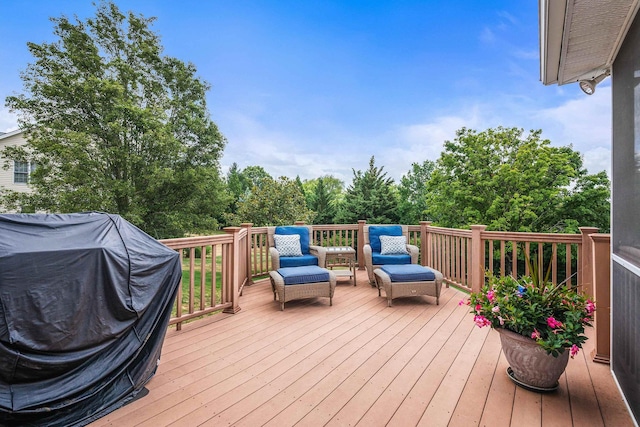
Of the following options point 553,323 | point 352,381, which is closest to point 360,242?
point 352,381

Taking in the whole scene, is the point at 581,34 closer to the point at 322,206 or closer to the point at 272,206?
the point at 272,206

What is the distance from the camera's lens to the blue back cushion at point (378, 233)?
17.1ft

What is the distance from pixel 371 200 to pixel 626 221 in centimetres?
1087

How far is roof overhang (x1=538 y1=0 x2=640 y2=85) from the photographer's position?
6.05 ft

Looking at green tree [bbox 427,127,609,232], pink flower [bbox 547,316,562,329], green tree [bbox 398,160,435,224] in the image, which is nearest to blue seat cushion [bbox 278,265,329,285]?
pink flower [bbox 547,316,562,329]

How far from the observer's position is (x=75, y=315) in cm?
176

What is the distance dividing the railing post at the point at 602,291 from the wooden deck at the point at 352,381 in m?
0.16

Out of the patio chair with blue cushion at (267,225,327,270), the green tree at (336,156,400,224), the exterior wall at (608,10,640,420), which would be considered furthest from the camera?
the green tree at (336,156,400,224)

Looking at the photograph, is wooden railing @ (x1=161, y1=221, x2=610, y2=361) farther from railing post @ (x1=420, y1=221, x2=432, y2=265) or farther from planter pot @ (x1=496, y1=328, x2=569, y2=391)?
planter pot @ (x1=496, y1=328, x2=569, y2=391)

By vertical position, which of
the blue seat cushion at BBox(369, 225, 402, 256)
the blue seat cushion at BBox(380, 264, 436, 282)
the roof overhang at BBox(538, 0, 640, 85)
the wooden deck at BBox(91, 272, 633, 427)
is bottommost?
the wooden deck at BBox(91, 272, 633, 427)

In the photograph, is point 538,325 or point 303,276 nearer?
point 538,325

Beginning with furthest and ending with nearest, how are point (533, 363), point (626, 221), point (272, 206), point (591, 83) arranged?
point (272, 206)
point (591, 83)
point (533, 363)
point (626, 221)

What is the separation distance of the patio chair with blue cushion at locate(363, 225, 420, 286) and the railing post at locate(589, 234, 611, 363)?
2.56 meters

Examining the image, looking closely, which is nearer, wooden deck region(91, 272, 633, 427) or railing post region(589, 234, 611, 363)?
wooden deck region(91, 272, 633, 427)
